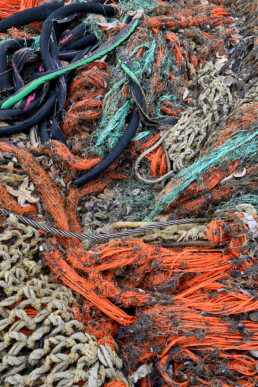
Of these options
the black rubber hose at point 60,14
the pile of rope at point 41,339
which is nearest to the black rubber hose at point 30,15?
the black rubber hose at point 60,14

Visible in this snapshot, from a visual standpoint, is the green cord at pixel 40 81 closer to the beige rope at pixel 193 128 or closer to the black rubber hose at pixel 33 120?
the black rubber hose at pixel 33 120

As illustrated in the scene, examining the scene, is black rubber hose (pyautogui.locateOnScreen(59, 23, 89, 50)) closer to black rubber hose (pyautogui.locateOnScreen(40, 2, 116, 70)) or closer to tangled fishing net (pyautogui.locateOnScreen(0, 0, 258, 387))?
tangled fishing net (pyautogui.locateOnScreen(0, 0, 258, 387))

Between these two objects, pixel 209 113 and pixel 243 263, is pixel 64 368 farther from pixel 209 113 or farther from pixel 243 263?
pixel 209 113

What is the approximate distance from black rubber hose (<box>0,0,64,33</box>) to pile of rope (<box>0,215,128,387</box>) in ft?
7.19

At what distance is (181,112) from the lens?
2.54 metres

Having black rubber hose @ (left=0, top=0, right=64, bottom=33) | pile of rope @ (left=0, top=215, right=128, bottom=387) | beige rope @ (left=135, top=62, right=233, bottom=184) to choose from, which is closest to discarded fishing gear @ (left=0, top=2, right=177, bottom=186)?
black rubber hose @ (left=0, top=0, right=64, bottom=33)

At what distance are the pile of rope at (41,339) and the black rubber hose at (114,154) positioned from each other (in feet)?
2.34

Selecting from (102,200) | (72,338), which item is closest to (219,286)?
(72,338)

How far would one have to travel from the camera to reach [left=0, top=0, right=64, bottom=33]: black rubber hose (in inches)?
113

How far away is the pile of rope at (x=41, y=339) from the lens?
144 cm

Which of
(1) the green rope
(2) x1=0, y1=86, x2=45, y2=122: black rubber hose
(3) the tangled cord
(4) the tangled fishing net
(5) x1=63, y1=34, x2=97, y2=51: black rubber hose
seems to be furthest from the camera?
(5) x1=63, y1=34, x2=97, y2=51: black rubber hose

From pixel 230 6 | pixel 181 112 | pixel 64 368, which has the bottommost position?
pixel 64 368

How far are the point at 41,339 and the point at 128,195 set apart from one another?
4.00ft

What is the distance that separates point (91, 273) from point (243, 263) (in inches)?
35.1
